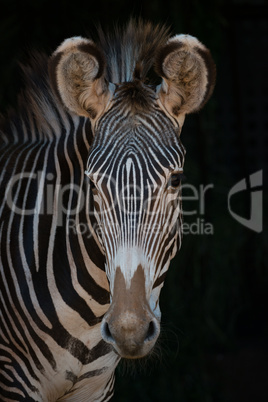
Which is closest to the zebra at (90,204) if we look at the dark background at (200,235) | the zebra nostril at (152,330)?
the zebra nostril at (152,330)

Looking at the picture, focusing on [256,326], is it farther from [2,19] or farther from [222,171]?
[2,19]

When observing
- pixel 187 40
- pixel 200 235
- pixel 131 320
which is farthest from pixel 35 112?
pixel 200 235

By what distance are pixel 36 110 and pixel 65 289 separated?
49.1 inches

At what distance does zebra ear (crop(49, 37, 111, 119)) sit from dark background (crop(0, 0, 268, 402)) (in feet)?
11.2

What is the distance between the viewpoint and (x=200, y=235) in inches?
285

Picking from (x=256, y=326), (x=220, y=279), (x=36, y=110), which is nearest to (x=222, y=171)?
(x=220, y=279)

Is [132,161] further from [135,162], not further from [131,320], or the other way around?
[131,320]

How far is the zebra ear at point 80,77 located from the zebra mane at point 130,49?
354 millimetres

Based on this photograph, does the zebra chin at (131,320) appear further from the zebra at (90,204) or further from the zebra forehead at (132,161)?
the zebra forehead at (132,161)

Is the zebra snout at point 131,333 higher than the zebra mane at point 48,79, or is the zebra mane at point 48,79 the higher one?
the zebra mane at point 48,79

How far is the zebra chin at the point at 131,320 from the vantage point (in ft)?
9.37

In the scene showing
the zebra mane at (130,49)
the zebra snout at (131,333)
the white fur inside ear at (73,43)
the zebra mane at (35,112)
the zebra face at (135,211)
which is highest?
the zebra mane at (130,49)

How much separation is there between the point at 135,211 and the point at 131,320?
578mm

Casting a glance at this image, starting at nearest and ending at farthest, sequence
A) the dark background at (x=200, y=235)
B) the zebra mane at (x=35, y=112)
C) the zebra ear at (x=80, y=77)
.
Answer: the zebra ear at (x=80, y=77), the zebra mane at (x=35, y=112), the dark background at (x=200, y=235)
